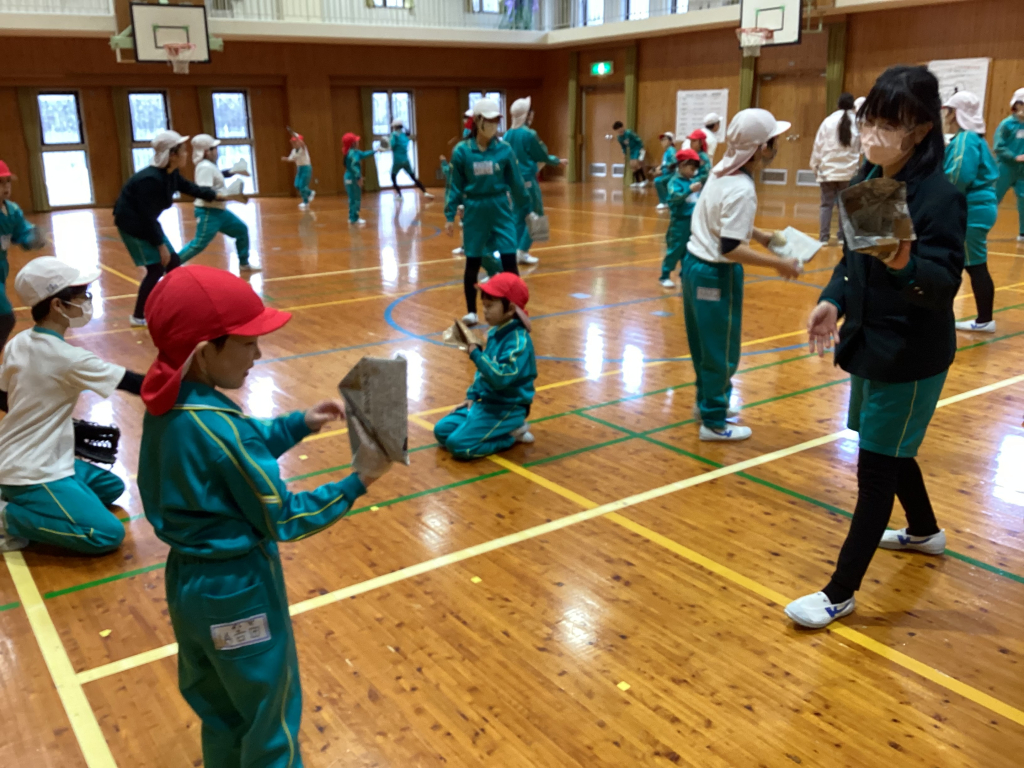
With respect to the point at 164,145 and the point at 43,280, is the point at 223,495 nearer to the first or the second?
the point at 43,280

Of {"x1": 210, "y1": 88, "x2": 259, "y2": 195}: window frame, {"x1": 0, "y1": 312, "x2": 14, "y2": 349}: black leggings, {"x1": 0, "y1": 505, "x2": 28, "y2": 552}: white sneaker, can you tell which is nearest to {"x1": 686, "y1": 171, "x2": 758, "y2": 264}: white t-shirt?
{"x1": 0, "y1": 505, "x2": 28, "y2": 552}: white sneaker

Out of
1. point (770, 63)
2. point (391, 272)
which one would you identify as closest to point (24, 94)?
point (391, 272)

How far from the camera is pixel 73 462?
12.4 ft

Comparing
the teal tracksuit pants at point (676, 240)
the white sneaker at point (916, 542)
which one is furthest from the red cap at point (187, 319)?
the teal tracksuit pants at point (676, 240)

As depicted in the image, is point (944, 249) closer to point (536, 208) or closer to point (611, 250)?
point (536, 208)

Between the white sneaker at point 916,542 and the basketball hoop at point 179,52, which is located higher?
the basketball hoop at point 179,52

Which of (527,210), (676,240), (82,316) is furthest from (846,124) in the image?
(82,316)

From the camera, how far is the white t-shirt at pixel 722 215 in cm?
422

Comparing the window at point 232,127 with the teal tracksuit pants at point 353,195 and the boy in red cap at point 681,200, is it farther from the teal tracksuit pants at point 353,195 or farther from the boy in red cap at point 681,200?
the boy in red cap at point 681,200

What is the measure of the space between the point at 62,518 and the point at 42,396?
508mm

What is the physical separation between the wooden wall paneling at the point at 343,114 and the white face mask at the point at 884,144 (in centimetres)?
2002

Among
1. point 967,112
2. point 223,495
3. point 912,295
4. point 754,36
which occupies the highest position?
point 754,36

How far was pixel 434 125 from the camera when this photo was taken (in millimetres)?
22938

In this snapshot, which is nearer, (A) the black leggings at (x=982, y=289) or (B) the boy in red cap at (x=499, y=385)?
(B) the boy in red cap at (x=499, y=385)
